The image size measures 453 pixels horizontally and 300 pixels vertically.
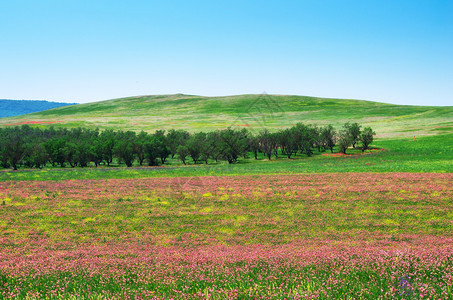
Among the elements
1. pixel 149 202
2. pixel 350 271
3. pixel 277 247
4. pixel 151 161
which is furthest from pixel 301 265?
pixel 151 161

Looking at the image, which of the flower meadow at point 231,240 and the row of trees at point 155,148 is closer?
A: the flower meadow at point 231,240

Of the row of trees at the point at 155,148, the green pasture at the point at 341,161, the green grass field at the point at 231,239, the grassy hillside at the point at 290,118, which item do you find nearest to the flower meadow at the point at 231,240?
the green grass field at the point at 231,239

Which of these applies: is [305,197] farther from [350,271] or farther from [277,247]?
[350,271]

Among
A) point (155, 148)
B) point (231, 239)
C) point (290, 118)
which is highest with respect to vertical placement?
point (290, 118)

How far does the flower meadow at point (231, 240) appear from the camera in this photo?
7320mm

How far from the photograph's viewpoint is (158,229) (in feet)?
56.2

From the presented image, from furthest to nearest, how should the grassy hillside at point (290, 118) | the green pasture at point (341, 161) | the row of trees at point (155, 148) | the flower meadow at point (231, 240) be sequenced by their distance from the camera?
the grassy hillside at point (290, 118) → the row of trees at point (155, 148) → the green pasture at point (341, 161) → the flower meadow at point (231, 240)

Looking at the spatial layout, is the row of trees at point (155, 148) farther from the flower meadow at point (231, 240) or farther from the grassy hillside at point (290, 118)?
the flower meadow at point (231, 240)

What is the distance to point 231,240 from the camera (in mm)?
14891

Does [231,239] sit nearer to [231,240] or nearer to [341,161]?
[231,240]

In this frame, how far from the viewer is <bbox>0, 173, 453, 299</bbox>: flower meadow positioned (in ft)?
24.0

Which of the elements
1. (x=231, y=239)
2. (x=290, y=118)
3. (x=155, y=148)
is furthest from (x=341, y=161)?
(x=290, y=118)

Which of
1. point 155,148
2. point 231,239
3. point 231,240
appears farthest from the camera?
point 155,148

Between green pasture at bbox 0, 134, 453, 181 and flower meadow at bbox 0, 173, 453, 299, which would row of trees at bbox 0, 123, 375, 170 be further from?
flower meadow at bbox 0, 173, 453, 299
